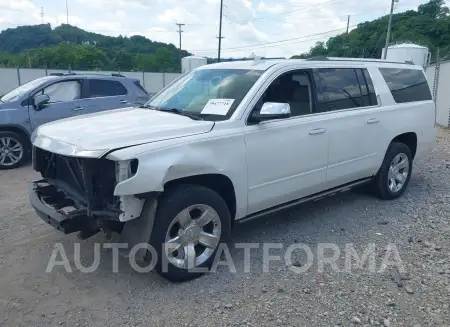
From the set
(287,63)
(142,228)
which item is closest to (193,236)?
(142,228)

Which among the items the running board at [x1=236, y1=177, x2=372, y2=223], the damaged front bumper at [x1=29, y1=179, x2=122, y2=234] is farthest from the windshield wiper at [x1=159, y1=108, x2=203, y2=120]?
the damaged front bumper at [x1=29, y1=179, x2=122, y2=234]

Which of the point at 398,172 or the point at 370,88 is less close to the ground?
the point at 370,88

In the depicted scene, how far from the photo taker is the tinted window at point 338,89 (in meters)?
4.70

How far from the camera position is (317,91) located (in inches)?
183

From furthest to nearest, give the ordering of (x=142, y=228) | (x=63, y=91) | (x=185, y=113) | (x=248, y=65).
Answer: (x=63, y=91), (x=248, y=65), (x=185, y=113), (x=142, y=228)

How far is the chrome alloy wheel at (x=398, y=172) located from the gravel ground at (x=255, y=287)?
0.83 m

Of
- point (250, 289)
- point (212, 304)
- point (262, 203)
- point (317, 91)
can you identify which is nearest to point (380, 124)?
point (317, 91)

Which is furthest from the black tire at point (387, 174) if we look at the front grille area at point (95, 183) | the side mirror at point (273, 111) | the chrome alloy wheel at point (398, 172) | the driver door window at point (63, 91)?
the driver door window at point (63, 91)

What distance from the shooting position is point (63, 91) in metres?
8.35

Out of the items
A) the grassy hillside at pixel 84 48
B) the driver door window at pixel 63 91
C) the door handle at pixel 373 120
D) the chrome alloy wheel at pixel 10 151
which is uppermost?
the grassy hillside at pixel 84 48

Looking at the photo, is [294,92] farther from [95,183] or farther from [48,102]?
[48,102]

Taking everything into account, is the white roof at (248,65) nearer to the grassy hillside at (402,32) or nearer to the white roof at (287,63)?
the white roof at (287,63)

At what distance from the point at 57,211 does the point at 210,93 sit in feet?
6.15

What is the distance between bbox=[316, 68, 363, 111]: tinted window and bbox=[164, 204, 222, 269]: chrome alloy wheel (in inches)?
72.4
